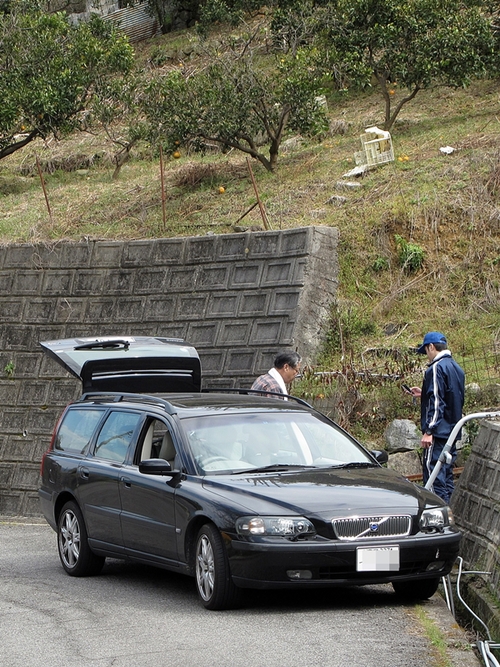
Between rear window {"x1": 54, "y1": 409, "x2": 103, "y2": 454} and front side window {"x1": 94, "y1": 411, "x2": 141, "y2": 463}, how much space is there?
0.24m

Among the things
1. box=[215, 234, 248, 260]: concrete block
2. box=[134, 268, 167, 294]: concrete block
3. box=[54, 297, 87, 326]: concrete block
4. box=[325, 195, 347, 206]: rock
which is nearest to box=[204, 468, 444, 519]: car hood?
box=[215, 234, 248, 260]: concrete block

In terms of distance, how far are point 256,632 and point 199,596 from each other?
125 cm

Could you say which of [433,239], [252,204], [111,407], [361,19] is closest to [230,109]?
[252,204]

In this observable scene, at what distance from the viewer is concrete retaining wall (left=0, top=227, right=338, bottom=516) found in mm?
16703

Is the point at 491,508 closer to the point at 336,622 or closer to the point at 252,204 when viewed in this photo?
the point at 336,622

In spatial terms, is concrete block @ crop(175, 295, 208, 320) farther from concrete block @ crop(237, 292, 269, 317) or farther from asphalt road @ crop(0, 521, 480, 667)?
asphalt road @ crop(0, 521, 480, 667)

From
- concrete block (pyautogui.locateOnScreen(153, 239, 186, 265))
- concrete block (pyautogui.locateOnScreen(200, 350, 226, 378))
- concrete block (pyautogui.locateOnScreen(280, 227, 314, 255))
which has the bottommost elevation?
concrete block (pyautogui.locateOnScreen(200, 350, 226, 378))

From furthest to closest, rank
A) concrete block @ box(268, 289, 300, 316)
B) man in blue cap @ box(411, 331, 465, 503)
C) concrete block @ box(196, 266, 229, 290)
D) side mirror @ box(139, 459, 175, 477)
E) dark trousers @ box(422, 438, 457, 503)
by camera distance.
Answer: concrete block @ box(196, 266, 229, 290), concrete block @ box(268, 289, 300, 316), man in blue cap @ box(411, 331, 465, 503), dark trousers @ box(422, 438, 457, 503), side mirror @ box(139, 459, 175, 477)

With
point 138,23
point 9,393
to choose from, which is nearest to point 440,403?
point 9,393

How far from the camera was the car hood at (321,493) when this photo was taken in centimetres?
772

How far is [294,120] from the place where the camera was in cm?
2330

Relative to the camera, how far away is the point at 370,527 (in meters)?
7.73

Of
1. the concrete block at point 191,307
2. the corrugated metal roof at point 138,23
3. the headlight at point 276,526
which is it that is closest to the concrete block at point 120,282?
the concrete block at point 191,307

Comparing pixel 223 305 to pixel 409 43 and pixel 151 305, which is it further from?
pixel 409 43
